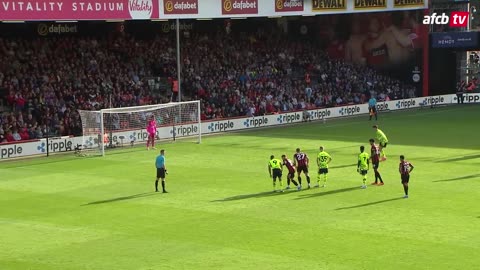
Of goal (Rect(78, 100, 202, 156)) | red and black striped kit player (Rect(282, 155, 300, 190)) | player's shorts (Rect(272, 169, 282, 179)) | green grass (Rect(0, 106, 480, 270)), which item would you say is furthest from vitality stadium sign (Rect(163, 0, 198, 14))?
player's shorts (Rect(272, 169, 282, 179))

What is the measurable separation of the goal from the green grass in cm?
228

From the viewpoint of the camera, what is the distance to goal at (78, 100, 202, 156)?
143 ft

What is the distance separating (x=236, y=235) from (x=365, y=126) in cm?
3082

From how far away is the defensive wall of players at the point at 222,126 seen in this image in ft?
137

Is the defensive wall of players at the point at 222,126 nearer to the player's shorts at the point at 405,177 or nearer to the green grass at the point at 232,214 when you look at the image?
the green grass at the point at 232,214

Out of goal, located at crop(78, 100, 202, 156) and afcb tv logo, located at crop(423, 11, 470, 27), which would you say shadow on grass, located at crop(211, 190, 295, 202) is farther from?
afcb tv logo, located at crop(423, 11, 470, 27)

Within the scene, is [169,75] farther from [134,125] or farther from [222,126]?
[134,125]

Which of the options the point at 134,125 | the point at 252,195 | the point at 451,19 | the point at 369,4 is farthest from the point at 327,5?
the point at 252,195

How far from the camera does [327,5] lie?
6006cm

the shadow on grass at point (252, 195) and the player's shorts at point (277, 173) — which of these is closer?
the shadow on grass at point (252, 195)

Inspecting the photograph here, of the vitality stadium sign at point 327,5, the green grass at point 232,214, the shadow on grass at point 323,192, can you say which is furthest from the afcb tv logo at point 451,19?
the shadow on grass at point 323,192

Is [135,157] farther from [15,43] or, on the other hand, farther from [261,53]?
[261,53]

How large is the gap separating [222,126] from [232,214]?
84.5ft

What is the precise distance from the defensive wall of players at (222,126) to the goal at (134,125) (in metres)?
0.05
